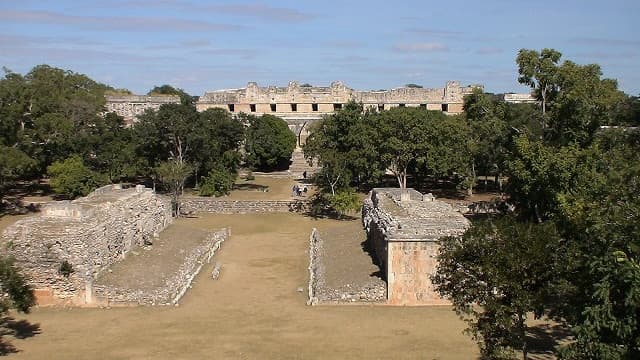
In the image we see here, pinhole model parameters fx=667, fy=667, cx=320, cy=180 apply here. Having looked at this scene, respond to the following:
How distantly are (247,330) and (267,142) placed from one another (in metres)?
34.4

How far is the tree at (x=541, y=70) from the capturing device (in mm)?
28594

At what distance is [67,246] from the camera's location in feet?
67.7

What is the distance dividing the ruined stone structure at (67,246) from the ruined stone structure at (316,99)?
123 feet

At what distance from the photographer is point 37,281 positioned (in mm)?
20500

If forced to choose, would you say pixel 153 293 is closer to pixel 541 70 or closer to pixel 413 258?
pixel 413 258

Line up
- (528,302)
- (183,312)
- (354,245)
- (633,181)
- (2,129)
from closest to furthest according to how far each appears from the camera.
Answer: (528,302) → (633,181) → (183,312) → (354,245) → (2,129)

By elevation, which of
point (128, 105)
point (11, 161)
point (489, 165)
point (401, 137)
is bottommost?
point (489, 165)

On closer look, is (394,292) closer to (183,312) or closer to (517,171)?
(183,312)

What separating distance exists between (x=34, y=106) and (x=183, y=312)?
2615 cm

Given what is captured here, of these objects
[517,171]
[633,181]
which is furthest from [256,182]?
[633,181]

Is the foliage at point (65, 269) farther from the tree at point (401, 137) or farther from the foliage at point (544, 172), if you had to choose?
the tree at point (401, 137)

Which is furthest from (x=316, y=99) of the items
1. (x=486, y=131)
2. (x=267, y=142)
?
(x=486, y=131)

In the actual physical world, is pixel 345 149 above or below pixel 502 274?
above

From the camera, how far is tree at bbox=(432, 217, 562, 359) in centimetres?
1252
